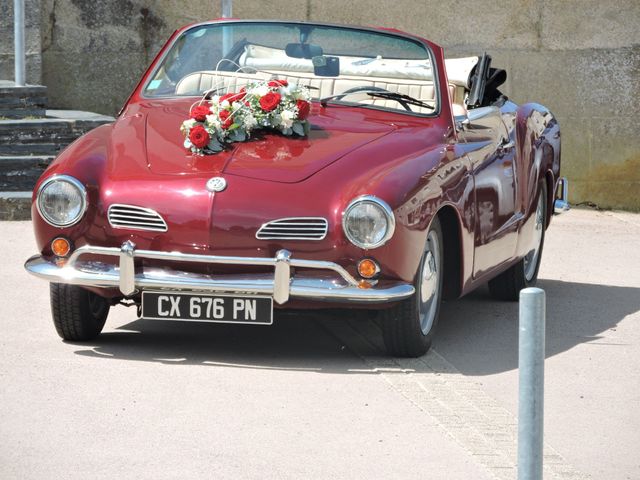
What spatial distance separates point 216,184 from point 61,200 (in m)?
0.72

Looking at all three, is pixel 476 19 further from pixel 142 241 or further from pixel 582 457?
pixel 582 457

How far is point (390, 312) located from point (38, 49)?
7.66 m

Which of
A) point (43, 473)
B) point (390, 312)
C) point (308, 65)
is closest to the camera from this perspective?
point (43, 473)

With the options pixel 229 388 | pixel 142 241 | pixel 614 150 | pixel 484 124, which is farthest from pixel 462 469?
pixel 614 150

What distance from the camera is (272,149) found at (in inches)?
264

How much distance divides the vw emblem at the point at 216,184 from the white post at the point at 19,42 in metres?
6.54

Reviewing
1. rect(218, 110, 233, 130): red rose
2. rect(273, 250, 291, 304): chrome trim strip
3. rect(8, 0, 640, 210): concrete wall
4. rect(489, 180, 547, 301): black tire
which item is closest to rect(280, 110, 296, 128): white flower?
rect(218, 110, 233, 130): red rose

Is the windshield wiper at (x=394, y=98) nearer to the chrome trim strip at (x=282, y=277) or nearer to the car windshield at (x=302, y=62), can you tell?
the car windshield at (x=302, y=62)

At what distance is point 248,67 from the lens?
7.80 metres

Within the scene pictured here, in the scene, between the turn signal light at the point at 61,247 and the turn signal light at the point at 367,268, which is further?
the turn signal light at the point at 61,247

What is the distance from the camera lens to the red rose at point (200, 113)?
6.80 metres

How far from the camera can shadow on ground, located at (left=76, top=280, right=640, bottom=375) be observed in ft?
21.7

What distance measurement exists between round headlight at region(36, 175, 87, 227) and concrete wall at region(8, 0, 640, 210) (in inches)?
284

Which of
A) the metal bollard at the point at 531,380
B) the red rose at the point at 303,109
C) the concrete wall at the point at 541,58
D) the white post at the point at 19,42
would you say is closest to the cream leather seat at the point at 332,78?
the red rose at the point at 303,109
